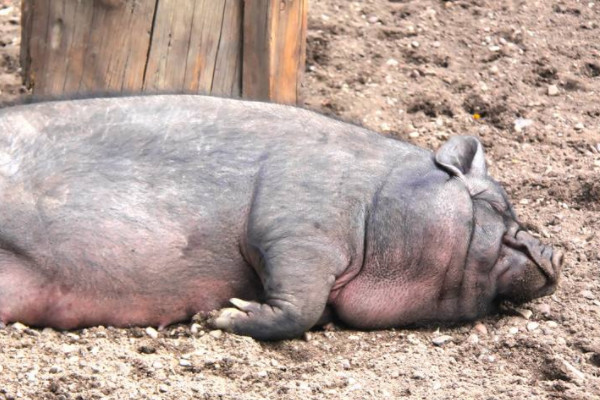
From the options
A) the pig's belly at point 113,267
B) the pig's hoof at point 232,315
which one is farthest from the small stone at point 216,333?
the pig's belly at point 113,267

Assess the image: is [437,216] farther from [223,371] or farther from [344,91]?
[344,91]

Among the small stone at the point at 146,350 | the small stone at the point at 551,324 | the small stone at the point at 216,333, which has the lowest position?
the small stone at the point at 146,350

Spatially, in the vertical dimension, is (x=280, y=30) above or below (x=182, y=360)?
above

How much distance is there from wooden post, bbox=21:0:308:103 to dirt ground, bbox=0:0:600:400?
0.52 meters

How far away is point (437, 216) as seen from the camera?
4445 millimetres

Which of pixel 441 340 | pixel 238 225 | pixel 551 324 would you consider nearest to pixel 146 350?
pixel 238 225

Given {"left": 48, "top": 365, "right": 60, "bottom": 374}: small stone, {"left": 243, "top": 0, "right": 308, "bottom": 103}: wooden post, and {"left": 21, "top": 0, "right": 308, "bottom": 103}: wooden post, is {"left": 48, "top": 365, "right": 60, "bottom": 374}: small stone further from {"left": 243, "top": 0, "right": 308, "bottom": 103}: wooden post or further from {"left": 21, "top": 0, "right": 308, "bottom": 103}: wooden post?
{"left": 243, "top": 0, "right": 308, "bottom": 103}: wooden post

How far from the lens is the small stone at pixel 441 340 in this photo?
4326 mm

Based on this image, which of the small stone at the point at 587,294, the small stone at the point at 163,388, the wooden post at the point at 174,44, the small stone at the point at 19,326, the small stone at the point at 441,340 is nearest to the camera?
the small stone at the point at 163,388

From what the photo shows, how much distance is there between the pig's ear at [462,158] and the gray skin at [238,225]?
2 cm

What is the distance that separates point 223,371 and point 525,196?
7.23 ft

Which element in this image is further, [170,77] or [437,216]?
[170,77]

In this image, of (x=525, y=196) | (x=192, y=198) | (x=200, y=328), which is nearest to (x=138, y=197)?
(x=192, y=198)

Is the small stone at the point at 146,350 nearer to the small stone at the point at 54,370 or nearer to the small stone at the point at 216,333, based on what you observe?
the small stone at the point at 216,333
